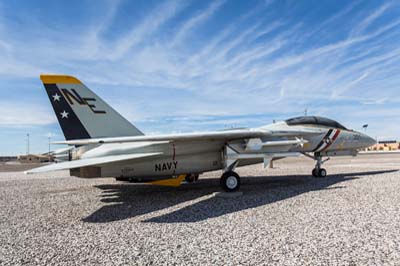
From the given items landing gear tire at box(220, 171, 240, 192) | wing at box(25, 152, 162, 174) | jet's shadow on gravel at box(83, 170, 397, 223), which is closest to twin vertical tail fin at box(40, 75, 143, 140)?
wing at box(25, 152, 162, 174)

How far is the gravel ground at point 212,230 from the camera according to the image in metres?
3.73

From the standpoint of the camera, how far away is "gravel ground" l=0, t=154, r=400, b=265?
3734mm

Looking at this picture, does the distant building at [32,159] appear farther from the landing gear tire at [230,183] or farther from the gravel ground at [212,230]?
the landing gear tire at [230,183]

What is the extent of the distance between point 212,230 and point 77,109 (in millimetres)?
6747

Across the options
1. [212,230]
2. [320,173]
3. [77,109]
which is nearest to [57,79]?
[77,109]

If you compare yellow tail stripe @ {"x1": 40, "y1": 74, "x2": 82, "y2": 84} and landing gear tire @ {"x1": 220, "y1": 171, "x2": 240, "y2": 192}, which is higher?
yellow tail stripe @ {"x1": 40, "y1": 74, "x2": 82, "y2": 84}

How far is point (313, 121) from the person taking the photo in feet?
37.4

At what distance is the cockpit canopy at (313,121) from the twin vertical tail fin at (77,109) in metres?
6.72

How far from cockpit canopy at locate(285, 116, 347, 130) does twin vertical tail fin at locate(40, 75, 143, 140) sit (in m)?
6.72

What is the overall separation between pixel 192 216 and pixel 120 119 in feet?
16.8

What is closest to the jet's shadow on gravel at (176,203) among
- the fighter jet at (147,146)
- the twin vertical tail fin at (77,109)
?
the fighter jet at (147,146)

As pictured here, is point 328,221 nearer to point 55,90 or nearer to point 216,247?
point 216,247

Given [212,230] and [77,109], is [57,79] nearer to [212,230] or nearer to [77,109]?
[77,109]

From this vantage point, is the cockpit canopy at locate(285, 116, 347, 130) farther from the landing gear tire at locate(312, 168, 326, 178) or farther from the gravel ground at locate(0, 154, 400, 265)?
the gravel ground at locate(0, 154, 400, 265)
